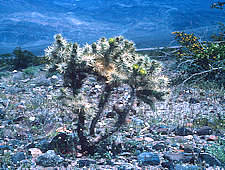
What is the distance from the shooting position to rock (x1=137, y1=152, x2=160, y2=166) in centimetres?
343

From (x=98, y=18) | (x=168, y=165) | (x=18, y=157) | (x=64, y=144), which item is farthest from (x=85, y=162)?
(x=98, y=18)

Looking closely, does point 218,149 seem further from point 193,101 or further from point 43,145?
point 193,101

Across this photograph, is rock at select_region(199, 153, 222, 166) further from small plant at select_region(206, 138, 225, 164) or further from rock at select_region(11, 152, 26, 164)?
rock at select_region(11, 152, 26, 164)

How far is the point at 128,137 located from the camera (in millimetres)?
4477

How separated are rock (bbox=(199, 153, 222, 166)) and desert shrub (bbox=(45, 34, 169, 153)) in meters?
0.95

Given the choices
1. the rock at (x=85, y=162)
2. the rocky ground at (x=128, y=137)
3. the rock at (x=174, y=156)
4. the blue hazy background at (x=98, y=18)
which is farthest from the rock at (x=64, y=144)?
the blue hazy background at (x=98, y=18)

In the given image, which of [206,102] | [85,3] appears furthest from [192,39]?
[85,3]

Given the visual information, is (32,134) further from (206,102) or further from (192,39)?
(192,39)

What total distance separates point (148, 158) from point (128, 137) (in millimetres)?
1010

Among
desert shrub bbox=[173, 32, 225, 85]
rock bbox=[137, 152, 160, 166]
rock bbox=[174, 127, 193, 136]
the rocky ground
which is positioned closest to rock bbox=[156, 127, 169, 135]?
the rocky ground

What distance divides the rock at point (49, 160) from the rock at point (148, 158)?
1.09 metres

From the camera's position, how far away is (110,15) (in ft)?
266

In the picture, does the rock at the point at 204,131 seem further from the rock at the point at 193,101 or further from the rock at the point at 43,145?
the rock at the point at 43,145

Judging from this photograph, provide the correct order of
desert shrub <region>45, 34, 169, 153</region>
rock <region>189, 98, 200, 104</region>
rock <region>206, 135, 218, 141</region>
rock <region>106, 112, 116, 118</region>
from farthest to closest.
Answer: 1. rock <region>189, 98, 200, 104</region>
2. rock <region>106, 112, 116, 118</region>
3. rock <region>206, 135, 218, 141</region>
4. desert shrub <region>45, 34, 169, 153</region>
